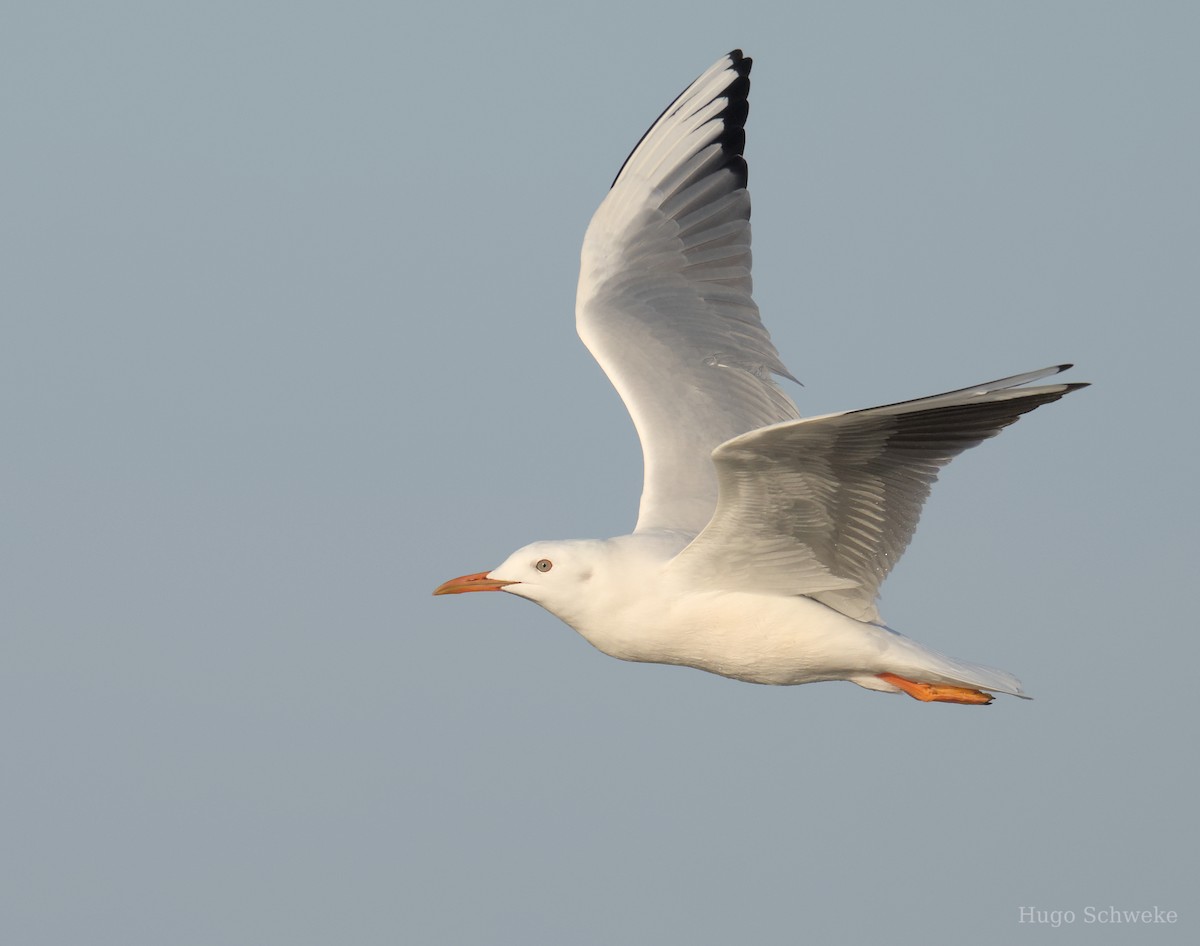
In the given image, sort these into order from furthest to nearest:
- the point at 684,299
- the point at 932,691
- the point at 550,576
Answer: the point at 684,299 → the point at 932,691 → the point at 550,576

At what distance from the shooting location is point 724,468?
10.6 metres

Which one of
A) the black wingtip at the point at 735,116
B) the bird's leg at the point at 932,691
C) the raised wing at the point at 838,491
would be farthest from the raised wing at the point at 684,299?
the bird's leg at the point at 932,691

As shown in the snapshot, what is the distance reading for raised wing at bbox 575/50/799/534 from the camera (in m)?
13.9

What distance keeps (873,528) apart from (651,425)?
2914 mm

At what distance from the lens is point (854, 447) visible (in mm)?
10523

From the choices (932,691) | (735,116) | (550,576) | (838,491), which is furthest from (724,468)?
(735,116)

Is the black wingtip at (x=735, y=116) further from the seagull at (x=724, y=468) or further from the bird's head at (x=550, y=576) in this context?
the bird's head at (x=550, y=576)

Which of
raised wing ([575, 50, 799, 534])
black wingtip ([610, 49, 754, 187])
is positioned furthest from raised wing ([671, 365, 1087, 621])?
black wingtip ([610, 49, 754, 187])

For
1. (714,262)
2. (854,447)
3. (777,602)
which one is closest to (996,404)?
(854,447)

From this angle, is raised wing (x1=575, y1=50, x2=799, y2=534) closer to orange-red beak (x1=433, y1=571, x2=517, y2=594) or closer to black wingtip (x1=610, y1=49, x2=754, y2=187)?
black wingtip (x1=610, y1=49, x2=754, y2=187)

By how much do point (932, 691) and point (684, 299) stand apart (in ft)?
14.1

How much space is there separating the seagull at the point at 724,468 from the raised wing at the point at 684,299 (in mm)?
14

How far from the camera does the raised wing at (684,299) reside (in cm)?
1388

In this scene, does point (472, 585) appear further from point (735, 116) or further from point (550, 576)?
point (735, 116)
